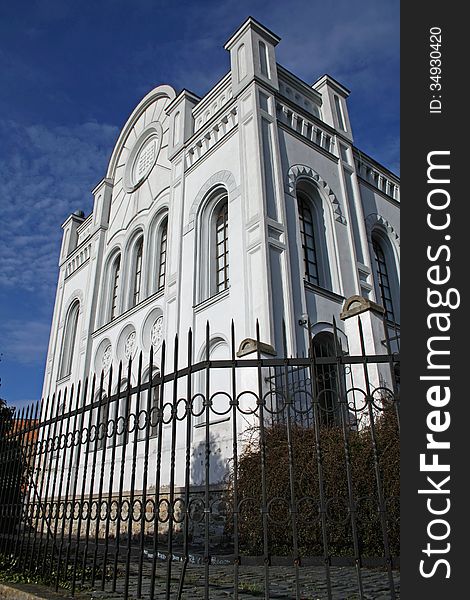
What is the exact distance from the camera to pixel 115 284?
18.2 meters

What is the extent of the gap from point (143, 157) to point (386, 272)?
1041 cm

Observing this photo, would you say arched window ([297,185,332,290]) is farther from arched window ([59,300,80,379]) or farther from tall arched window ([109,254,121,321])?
arched window ([59,300,80,379])

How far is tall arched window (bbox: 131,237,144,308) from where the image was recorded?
1650cm

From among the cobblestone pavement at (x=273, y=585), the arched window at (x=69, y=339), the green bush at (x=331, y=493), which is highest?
the arched window at (x=69, y=339)

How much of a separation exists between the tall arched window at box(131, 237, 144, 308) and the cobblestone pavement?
11.9 m

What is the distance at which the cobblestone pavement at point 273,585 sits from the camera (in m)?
3.63

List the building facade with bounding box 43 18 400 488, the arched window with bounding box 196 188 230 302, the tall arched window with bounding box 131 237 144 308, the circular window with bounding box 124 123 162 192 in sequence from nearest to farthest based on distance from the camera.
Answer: the building facade with bounding box 43 18 400 488 → the arched window with bounding box 196 188 230 302 → the tall arched window with bounding box 131 237 144 308 → the circular window with bounding box 124 123 162 192

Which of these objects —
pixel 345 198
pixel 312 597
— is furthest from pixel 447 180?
pixel 345 198

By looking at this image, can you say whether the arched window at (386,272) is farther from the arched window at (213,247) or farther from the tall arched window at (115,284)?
the tall arched window at (115,284)

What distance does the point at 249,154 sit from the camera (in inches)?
469

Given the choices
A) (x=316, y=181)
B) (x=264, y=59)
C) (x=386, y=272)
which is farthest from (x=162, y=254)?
(x=386, y=272)

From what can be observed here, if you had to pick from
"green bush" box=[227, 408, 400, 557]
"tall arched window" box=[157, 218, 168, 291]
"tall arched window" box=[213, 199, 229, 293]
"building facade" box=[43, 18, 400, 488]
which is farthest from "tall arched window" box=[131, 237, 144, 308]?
"green bush" box=[227, 408, 400, 557]

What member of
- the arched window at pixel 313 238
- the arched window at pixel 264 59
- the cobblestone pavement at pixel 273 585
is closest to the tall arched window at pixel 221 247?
the arched window at pixel 313 238

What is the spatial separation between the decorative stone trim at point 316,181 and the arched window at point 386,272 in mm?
2799
